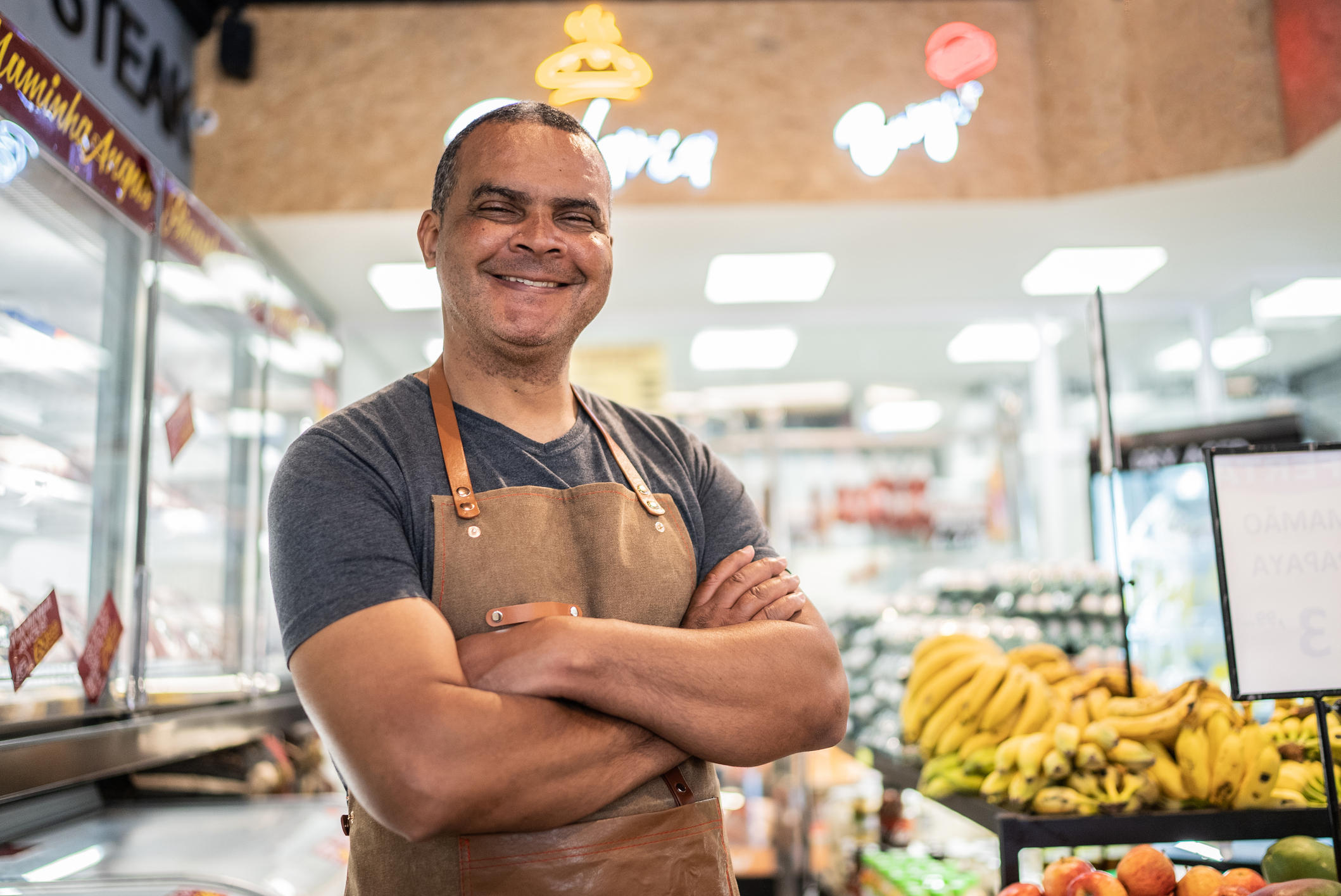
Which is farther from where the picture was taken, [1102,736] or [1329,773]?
[1102,736]

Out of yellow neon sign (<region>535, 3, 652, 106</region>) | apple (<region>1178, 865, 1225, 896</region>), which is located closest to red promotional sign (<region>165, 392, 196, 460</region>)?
yellow neon sign (<region>535, 3, 652, 106</region>)

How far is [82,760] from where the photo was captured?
6.62ft

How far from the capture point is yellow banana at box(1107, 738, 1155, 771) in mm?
2129

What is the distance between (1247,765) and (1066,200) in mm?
3078

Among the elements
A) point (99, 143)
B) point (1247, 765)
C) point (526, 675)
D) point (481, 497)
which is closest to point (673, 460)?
point (481, 497)

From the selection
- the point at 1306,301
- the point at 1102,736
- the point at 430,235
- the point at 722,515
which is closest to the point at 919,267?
the point at 1306,301

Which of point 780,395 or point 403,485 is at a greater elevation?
point 780,395

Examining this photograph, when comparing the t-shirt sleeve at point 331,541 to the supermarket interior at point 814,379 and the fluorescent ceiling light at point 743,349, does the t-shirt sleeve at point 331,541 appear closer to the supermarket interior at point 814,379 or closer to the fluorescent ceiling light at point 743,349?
the supermarket interior at point 814,379

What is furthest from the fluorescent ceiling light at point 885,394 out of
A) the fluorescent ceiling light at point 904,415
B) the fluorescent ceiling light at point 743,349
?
the fluorescent ceiling light at point 743,349

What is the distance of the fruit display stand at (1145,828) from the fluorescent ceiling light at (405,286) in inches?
156

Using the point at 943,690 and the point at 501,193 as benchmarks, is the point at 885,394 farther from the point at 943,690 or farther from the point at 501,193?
the point at 501,193

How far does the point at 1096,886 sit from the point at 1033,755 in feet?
1.06

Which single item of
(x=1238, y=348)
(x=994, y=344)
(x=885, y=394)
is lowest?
(x=885, y=394)

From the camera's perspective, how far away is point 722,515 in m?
1.68
